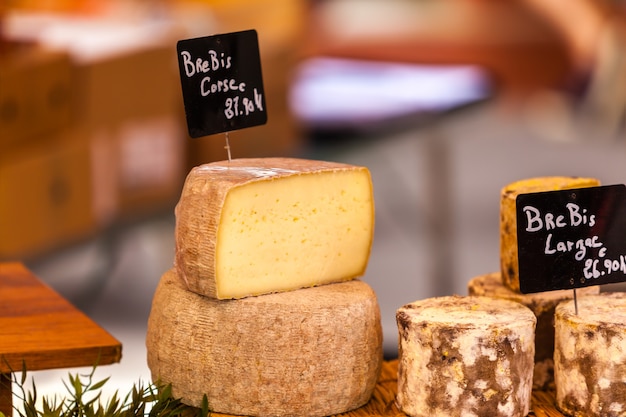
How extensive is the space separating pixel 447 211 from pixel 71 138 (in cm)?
168

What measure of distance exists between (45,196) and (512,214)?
104 inches

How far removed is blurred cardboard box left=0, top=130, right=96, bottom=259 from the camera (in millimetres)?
3883

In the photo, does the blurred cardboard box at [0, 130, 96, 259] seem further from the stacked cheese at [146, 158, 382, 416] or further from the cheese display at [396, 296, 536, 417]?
the cheese display at [396, 296, 536, 417]

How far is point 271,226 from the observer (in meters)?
1.72

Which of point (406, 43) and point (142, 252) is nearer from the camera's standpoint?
point (142, 252)

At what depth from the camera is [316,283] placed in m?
1.78

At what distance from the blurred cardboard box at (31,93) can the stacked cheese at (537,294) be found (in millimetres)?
2282

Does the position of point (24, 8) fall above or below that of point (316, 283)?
above

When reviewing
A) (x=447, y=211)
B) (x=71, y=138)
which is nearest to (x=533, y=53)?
(x=447, y=211)

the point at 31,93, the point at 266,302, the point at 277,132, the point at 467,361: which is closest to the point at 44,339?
the point at 266,302

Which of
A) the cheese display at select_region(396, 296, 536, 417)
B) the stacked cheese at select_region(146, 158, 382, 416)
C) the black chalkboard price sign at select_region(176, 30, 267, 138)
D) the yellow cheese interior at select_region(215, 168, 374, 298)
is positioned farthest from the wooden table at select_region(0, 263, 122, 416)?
the cheese display at select_region(396, 296, 536, 417)

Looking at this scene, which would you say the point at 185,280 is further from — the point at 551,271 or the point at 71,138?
the point at 71,138

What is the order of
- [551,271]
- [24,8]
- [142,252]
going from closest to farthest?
[551,271], [142,252], [24,8]

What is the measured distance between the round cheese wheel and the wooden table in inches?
5.2
